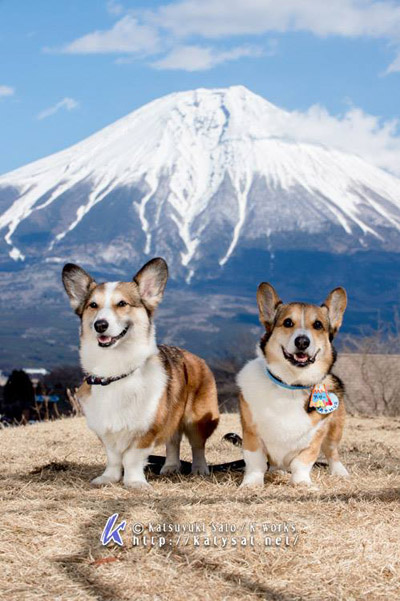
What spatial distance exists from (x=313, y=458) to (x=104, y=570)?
225 cm

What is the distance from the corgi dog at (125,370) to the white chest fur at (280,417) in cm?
63

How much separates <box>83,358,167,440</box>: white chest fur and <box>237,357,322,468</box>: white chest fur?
66 cm

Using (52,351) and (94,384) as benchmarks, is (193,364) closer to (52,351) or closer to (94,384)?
(94,384)

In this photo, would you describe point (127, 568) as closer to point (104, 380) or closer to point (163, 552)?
point (163, 552)

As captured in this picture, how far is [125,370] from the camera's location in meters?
5.61

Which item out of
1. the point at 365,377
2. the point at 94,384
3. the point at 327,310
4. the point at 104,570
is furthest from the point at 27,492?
the point at 365,377

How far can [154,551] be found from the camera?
4008 millimetres

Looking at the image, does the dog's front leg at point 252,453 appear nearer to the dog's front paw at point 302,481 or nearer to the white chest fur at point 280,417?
the white chest fur at point 280,417

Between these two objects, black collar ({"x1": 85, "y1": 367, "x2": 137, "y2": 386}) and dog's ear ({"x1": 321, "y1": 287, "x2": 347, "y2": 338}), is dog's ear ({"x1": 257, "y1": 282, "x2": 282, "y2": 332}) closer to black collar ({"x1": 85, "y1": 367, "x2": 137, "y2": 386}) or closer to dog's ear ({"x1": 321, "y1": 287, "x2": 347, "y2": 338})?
dog's ear ({"x1": 321, "y1": 287, "x2": 347, "y2": 338})

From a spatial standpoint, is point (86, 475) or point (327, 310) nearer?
point (327, 310)

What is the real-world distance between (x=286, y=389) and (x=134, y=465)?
1109 millimetres

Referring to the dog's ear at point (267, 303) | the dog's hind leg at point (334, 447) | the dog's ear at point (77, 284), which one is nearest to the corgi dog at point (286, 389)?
the dog's ear at point (267, 303)

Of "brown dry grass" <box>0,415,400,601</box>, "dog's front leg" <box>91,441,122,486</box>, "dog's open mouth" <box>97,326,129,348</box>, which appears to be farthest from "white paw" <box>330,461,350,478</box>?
"dog's open mouth" <box>97,326,129,348</box>

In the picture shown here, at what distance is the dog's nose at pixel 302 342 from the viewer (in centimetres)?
533
